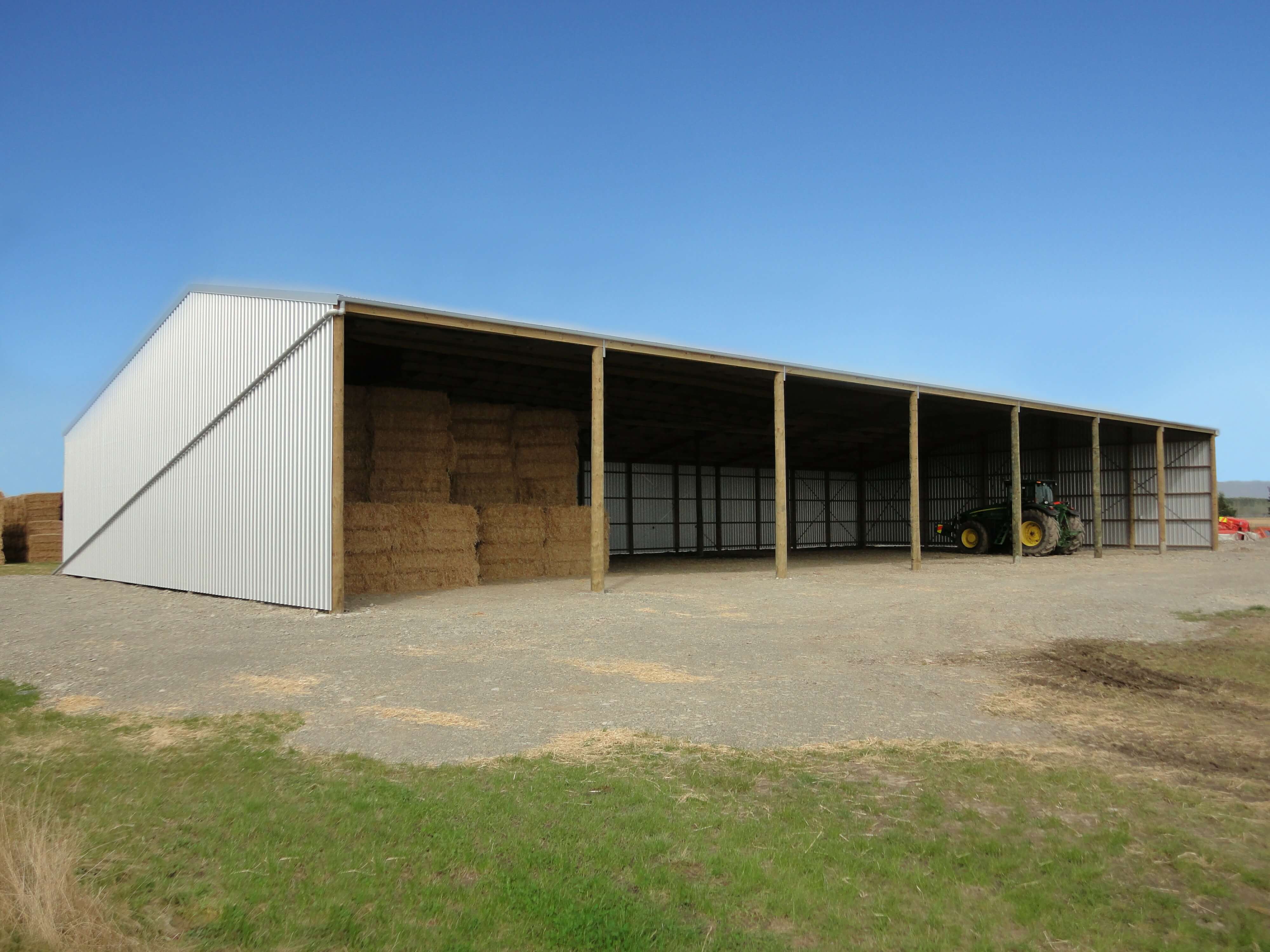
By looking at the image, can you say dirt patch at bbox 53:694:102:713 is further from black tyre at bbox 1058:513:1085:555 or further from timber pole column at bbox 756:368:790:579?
black tyre at bbox 1058:513:1085:555

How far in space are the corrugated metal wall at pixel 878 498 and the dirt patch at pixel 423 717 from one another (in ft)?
72.4

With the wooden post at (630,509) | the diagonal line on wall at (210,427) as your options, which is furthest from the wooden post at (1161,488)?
the diagonal line on wall at (210,427)

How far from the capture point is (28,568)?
2550cm

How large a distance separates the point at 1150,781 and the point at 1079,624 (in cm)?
728

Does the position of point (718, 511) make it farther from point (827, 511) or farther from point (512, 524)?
point (512, 524)

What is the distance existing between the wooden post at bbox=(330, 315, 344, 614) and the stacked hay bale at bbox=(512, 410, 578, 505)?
25.5 feet

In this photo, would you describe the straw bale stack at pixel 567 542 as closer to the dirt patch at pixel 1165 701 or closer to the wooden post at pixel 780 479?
the wooden post at pixel 780 479

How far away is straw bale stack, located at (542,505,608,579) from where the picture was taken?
19016 millimetres

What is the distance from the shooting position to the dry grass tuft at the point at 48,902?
3.38 m

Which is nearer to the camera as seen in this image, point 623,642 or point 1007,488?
point 623,642

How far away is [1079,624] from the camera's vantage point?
11.9m

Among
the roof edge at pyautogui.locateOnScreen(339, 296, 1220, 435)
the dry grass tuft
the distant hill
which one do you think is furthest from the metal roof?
the distant hill

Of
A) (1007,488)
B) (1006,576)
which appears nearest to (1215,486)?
(1007,488)

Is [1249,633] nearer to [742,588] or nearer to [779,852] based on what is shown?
[742,588]
